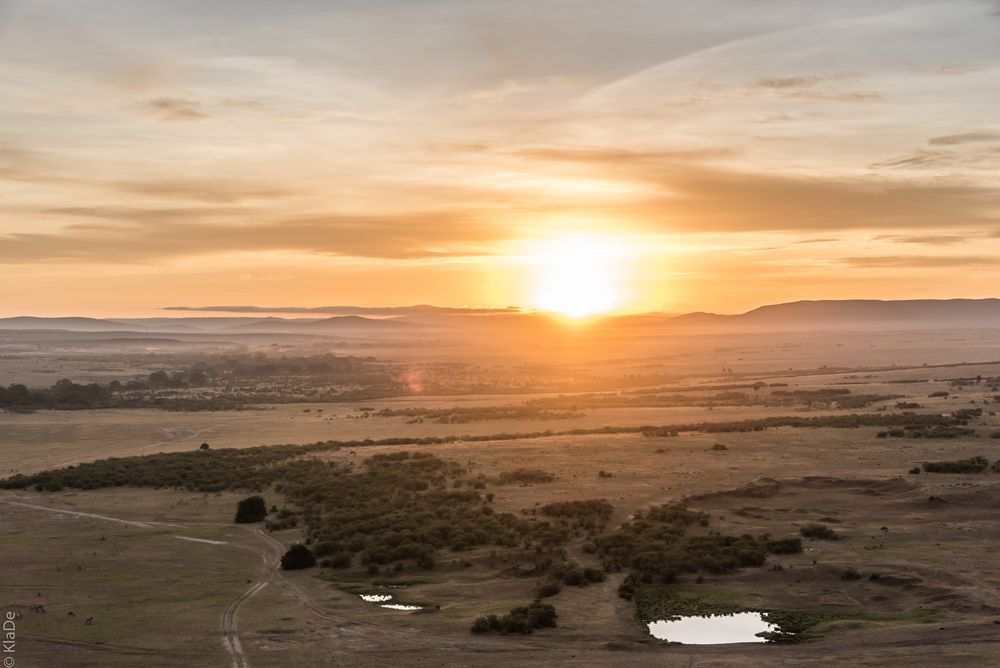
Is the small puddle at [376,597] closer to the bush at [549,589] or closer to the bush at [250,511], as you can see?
the bush at [549,589]

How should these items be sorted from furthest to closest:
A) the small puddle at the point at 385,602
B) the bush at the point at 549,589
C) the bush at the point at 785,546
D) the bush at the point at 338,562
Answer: the bush at the point at 338,562, the bush at the point at 785,546, the bush at the point at 549,589, the small puddle at the point at 385,602

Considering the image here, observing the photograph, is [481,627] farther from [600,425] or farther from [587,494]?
[600,425]

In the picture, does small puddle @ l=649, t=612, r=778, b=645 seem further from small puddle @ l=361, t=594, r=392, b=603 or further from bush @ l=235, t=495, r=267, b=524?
bush @ l=235, t=495, r=267, b=524

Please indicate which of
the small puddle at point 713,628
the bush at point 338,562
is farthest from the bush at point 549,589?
the bush at point 338,562

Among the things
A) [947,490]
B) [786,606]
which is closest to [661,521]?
[786,606]

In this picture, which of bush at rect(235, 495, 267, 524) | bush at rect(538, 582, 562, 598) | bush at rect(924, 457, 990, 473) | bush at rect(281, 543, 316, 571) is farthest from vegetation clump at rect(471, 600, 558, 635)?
bush at rect(924, 457, 990, 473)
